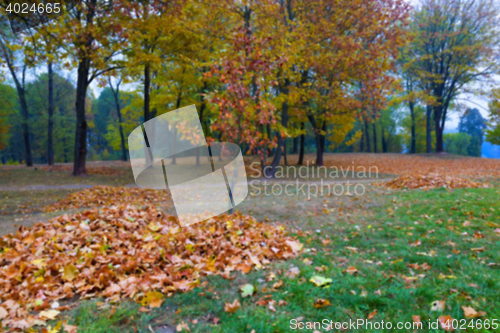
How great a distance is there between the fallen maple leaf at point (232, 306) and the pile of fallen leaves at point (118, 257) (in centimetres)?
51

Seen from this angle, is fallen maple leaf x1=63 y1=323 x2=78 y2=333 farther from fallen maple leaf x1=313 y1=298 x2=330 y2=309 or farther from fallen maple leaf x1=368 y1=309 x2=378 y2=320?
fallen maple leaf x1=368 y1=309 x2=378 y2=320

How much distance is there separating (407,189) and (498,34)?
68.8 feet

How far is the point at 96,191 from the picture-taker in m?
8.42

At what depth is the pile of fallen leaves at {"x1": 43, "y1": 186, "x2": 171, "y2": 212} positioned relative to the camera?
279 inches

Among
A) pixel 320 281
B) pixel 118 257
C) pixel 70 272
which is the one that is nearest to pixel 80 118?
pixel 118 257

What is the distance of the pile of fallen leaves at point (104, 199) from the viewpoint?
709 centimetres

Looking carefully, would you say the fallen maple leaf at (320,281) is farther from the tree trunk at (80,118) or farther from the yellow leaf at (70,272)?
the tree trunk at (80,118)

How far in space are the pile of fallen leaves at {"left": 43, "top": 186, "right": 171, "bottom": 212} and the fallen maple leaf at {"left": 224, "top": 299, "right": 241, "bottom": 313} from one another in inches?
205

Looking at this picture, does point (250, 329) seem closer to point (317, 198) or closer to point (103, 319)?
point (103, 319)

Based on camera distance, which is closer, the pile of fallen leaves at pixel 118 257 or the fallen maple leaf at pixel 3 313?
the fallen maple leaf at pixel 3 313

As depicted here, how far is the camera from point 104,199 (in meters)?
7.59

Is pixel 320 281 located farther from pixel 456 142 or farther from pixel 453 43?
pixel 456 142

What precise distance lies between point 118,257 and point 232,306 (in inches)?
61.3

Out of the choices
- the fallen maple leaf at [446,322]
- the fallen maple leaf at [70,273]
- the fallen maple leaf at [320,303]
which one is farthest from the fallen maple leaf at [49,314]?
the fallen maple leaf at [446,322]
